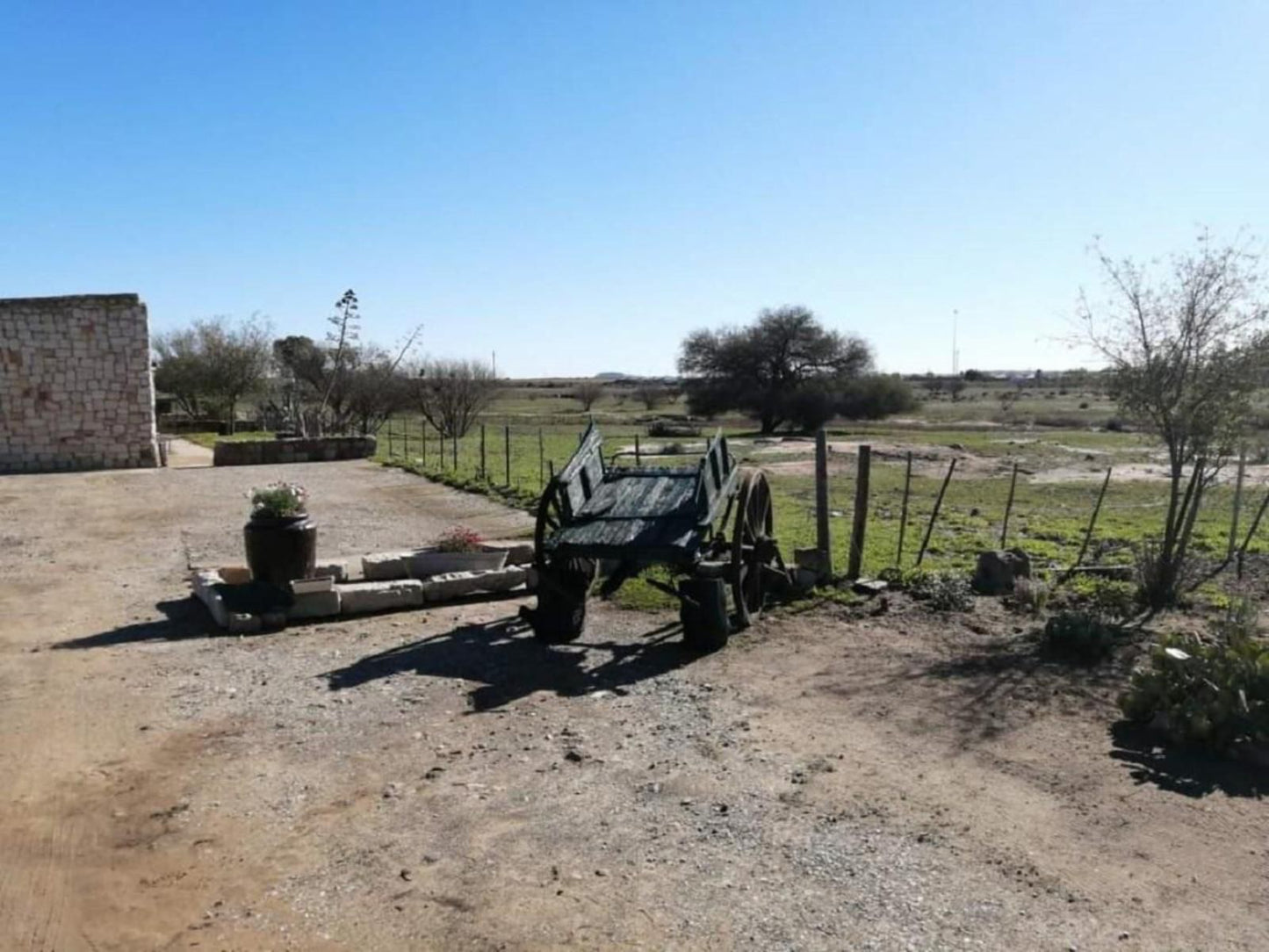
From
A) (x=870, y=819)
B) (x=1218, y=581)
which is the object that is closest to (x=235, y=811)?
(x=870, y=819)

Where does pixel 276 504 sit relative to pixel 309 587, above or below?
above

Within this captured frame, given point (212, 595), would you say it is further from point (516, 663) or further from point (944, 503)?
point (944, 503)

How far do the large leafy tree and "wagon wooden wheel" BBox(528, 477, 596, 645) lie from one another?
149 ft

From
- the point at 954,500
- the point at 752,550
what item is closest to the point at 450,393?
the point at 954,500

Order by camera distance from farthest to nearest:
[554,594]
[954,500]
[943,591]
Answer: [954,500] < [943,591] < [554,594]

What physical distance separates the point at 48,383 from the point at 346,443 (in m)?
7.51

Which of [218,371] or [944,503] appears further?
[218,371]

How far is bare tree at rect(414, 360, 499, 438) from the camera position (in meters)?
41.1

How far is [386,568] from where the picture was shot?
10.4 meters

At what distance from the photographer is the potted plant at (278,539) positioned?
9266mm

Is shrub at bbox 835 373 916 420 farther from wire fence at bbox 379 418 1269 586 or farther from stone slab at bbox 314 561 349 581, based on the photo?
stone slab at bbox 314 561 349 581

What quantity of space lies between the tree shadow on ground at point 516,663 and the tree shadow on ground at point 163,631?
1960mm

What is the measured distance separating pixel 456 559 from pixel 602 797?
5.56m

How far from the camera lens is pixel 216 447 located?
2681 centimetres
